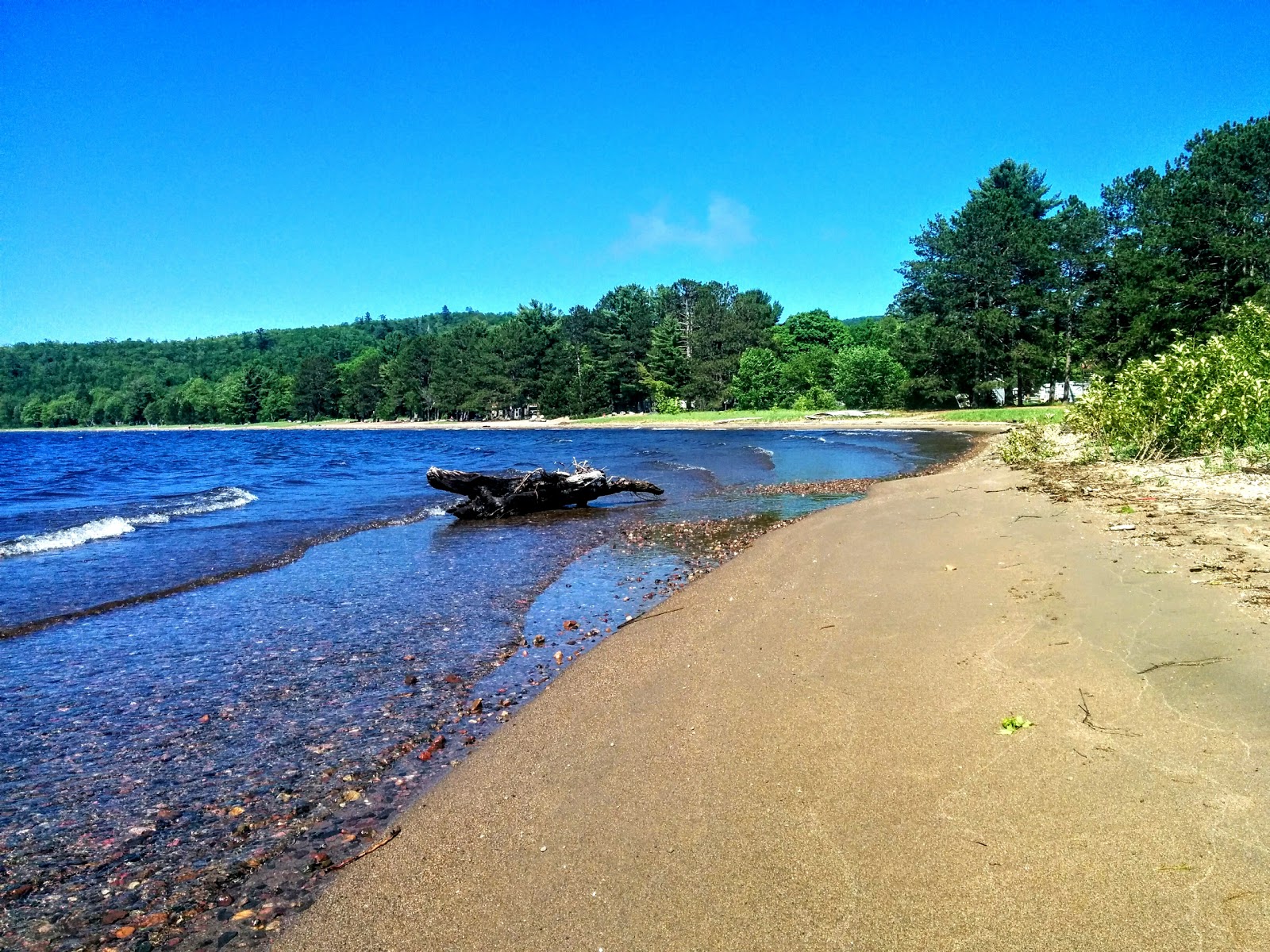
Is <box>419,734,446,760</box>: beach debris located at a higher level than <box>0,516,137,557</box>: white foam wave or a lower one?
lower

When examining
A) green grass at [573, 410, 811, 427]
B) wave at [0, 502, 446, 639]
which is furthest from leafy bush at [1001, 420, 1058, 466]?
green grass at [573, 410, 811, 427]

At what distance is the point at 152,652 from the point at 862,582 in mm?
7609

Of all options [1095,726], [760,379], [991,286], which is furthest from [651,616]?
[760,379]

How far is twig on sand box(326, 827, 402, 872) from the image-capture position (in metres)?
3.58

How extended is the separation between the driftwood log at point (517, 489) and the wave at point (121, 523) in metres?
6.63

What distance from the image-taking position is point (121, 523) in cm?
1582

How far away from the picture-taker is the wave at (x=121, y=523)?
1359cm

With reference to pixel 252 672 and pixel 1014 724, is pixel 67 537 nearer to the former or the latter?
pixel 252 672

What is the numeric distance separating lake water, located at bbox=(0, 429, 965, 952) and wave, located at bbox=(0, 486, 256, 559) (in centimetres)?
9

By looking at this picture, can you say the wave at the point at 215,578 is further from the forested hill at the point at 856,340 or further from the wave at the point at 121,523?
the forested hill at the point at 856,340

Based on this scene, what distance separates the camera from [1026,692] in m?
4.80

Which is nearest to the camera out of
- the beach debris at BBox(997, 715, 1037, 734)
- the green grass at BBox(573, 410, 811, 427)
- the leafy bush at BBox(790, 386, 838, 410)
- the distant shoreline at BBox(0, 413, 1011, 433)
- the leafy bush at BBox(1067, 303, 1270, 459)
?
the beach debris at BBox(997, 715, 1037, 734)

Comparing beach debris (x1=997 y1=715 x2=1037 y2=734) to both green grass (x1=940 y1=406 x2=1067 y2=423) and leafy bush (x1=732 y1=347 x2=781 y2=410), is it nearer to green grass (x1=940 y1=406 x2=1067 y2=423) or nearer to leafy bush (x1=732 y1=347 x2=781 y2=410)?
green grass (x1=940 y1=406 x2=1067 y2=423)

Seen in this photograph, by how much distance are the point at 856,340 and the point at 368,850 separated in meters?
110
